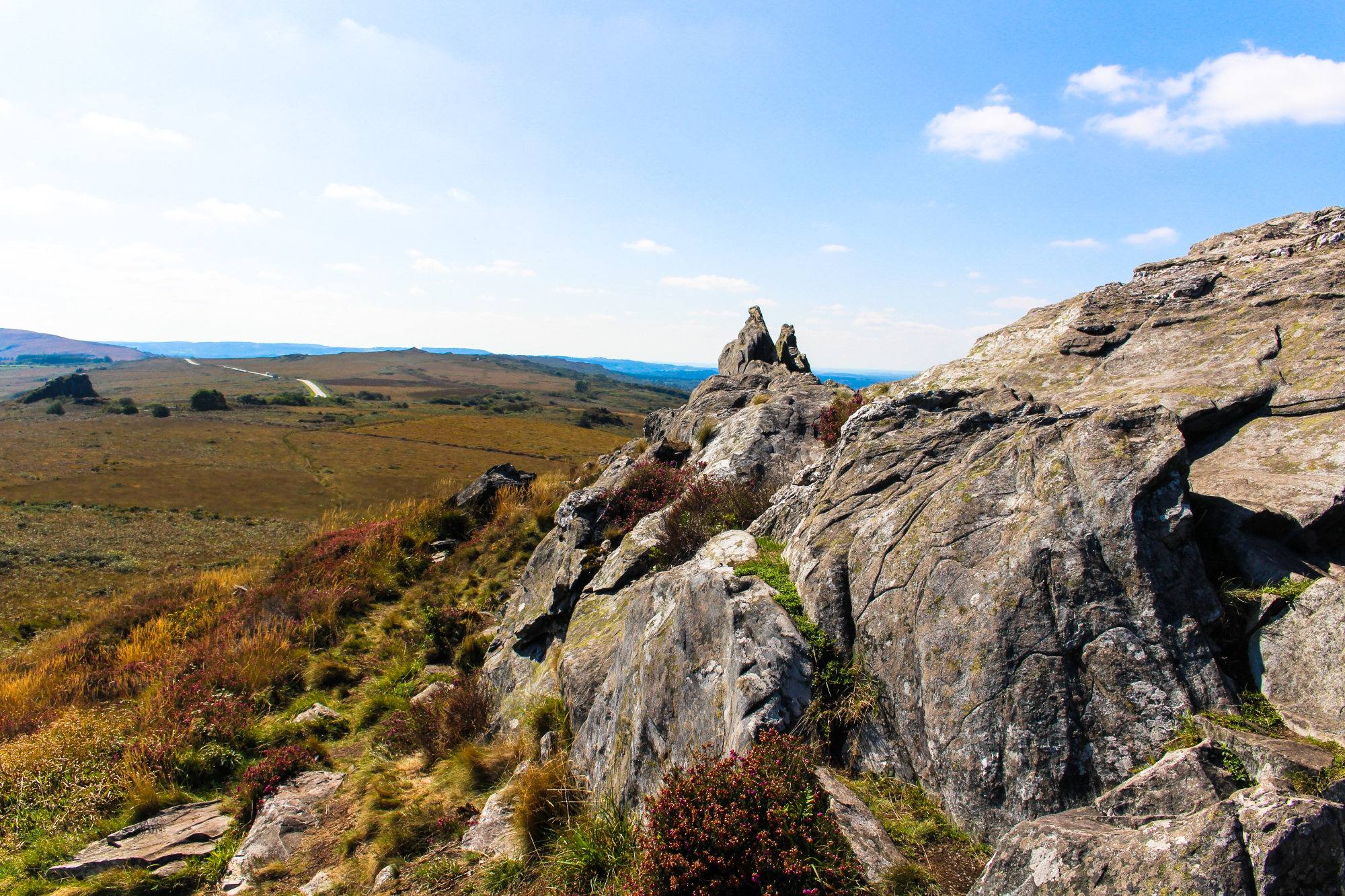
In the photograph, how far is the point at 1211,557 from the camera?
561 cm

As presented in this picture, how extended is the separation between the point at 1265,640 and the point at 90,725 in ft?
55.7

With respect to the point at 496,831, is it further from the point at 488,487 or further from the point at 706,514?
the point at 488,487

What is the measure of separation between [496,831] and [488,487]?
1753 centimetres

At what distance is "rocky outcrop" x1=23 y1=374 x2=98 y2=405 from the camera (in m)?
128

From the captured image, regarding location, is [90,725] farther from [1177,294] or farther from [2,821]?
[1177,294]

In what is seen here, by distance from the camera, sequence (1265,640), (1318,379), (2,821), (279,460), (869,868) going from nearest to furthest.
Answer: (869,868) → (1265,640) → (1318,379) → (2,821) → (279,460)

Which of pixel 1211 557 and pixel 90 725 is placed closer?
pixel 1211 557

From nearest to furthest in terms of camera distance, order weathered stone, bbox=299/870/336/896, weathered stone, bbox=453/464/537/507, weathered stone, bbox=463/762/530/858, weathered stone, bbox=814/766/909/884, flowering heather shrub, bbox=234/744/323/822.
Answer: weathered stone, bbox=814/766/909/884
weathered stone, bbox=463/762/530/858
weathered stone, bbox=299/870/336/896
flowering heather shrub, bbox=234/744/323/822
weathered stone, bbox=453/464/537/507

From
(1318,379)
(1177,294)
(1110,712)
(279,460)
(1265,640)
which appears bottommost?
(279,460)

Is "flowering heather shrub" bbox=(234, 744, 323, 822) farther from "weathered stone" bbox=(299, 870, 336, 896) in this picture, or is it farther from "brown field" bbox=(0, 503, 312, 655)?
"brown field" bbox=(0, 503, 312, 655)

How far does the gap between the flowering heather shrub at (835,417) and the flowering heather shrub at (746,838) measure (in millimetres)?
9326

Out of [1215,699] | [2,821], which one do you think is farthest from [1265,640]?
[2,821]

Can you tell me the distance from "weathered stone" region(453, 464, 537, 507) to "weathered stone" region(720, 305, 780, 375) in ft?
35.5

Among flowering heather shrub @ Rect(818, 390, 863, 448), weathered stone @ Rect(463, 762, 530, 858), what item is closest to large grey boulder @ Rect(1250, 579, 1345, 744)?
weathered stone @ Rect(463, 762, 530, 858)
